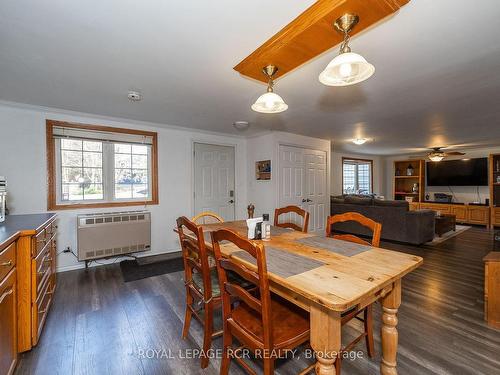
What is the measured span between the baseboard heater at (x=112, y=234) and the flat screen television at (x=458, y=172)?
8413 mm

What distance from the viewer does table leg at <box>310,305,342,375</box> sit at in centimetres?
102

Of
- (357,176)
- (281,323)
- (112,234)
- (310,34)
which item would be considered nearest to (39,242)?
(112,234)

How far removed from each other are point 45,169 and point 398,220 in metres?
5.90

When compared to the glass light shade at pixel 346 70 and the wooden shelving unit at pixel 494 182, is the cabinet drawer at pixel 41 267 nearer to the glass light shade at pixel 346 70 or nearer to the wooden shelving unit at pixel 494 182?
the glass light shade at pixel 346 70

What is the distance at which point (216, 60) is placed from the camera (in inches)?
75.9

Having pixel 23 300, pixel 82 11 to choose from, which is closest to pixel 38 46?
pixel 82 11

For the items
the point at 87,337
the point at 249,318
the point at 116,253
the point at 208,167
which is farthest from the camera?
the point at 208,167

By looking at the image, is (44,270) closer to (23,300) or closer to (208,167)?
(23,300)

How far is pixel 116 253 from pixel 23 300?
183cm

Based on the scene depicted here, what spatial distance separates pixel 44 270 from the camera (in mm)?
2115

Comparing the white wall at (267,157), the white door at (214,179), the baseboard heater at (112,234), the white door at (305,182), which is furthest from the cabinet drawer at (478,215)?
the baseboard heater at (112,234)

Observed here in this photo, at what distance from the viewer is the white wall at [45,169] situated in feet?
9.86

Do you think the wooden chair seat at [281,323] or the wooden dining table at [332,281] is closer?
the wooden dining table at [332,281]

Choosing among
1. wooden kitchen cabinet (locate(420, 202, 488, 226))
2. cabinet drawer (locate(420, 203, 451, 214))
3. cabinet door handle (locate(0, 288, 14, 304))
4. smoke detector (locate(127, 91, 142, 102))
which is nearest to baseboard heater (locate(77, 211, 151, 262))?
smoke detector (locate(127, 91, 142, 102))
